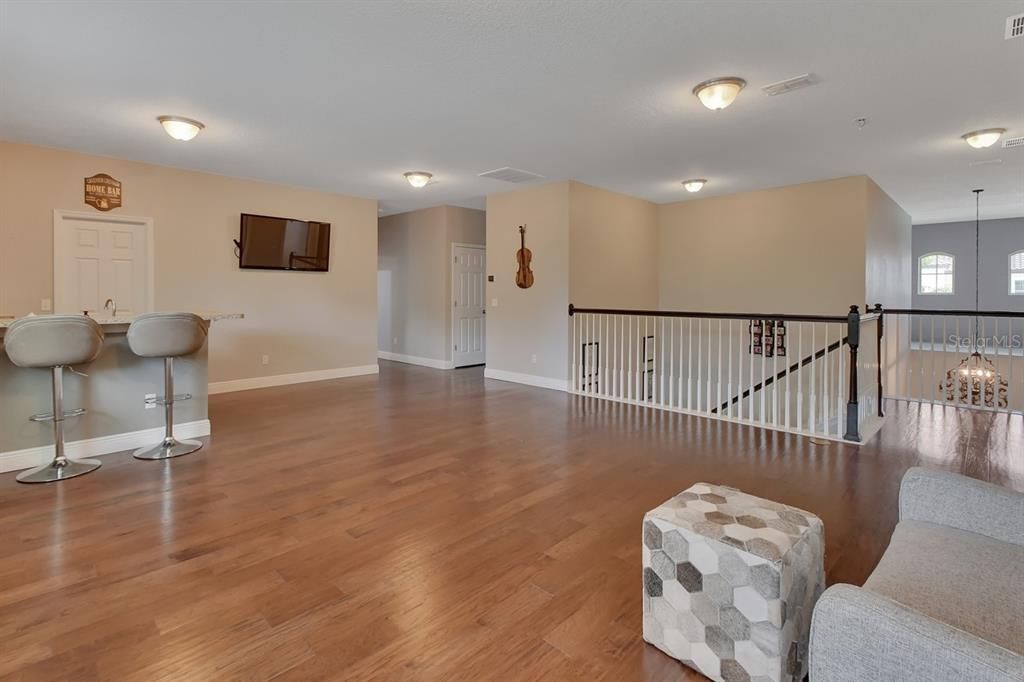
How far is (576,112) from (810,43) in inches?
66.1

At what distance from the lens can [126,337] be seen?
13.0 ft

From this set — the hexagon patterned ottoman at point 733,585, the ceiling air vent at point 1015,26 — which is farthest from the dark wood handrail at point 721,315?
the hexagon patterned ottoman at point 733,585

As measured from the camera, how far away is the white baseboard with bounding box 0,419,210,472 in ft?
11.9

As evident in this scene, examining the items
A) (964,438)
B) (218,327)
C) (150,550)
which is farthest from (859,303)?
(218,327)

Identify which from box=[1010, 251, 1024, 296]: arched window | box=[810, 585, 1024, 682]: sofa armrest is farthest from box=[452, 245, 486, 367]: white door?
box=[1010, 251, 1024, 296]: arched window

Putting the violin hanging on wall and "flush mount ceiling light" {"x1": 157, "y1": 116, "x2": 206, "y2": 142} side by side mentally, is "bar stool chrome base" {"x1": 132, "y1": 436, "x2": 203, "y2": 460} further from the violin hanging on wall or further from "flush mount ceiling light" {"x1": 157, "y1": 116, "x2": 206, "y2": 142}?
the violin hanging on wall

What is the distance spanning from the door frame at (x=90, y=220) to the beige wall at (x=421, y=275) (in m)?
4.01

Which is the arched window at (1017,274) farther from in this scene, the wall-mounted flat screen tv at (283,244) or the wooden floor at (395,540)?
the wall-mounted flat screen tv at (283,244)

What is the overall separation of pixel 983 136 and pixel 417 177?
5.59 meters

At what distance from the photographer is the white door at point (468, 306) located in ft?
28.8

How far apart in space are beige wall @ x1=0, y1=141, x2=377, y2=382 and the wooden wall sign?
61 mm

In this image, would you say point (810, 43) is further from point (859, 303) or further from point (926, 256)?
point (926, 256)

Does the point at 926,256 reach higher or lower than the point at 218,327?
higher

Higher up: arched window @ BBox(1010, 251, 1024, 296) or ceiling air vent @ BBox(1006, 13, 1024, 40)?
ceiling air vent @ BBox(1006, 13, 1024, 40)
